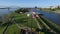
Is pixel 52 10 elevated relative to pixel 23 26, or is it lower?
elevated

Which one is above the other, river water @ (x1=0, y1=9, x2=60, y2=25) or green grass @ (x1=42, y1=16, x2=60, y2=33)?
river water @ (x1=0, y1=9, x2=60, y2=25)

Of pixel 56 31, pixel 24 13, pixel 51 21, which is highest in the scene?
pixel 24 13

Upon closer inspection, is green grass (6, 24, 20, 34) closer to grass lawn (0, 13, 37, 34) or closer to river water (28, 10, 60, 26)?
grass lawn (0, 13, 37, 34)

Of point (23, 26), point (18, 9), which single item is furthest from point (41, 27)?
point (18, 9)

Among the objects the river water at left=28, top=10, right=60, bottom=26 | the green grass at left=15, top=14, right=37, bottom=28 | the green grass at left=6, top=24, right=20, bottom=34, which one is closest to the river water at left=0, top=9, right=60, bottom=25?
the river water at left=28, top=10, right=60, bottom=26

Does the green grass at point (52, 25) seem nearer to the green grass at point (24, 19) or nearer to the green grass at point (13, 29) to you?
the green grass at point (24, 19)

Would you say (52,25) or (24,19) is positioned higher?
(24,19)

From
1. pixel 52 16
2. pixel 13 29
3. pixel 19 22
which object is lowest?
pixel 13 29

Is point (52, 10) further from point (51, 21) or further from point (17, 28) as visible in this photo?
point (17, 28)

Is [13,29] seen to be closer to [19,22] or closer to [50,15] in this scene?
[19,22]

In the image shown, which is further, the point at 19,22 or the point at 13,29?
the point at 19,22

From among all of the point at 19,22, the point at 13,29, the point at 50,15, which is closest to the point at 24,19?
the point at 19,22
